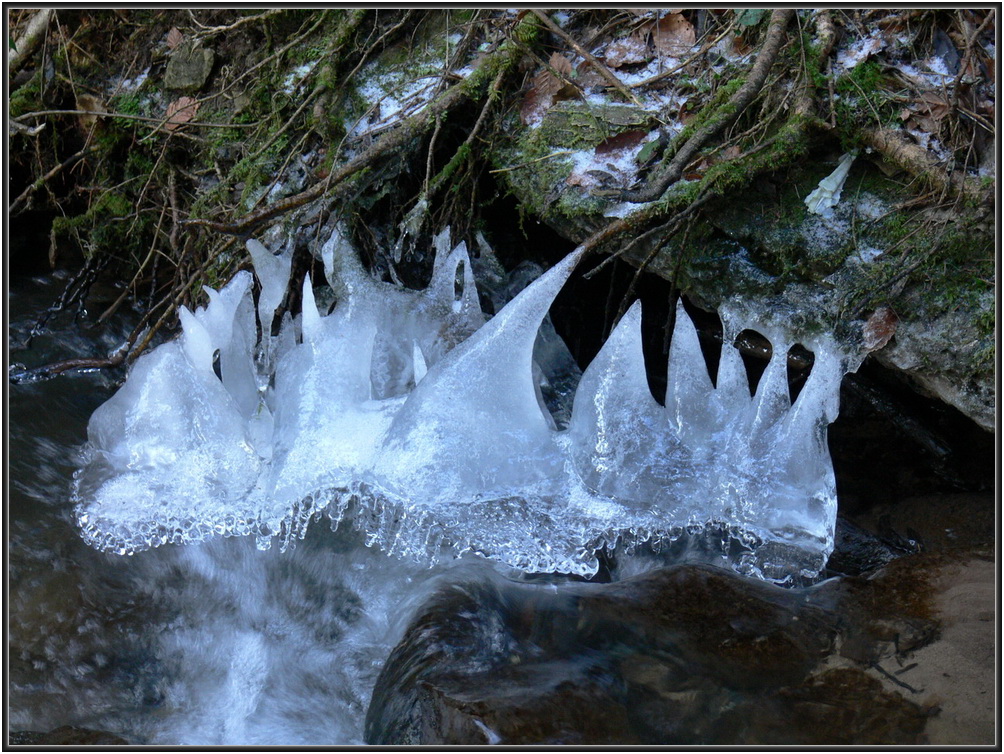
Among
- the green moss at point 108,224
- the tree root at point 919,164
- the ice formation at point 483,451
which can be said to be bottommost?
the ice formation at point 483,451

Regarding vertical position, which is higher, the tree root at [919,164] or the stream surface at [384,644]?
the tree root at [919,164]

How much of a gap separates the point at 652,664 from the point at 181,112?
3173 millimetres

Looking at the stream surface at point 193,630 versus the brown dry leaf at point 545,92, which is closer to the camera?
the stream surface at point 193,630

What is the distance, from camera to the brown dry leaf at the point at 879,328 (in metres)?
2.56

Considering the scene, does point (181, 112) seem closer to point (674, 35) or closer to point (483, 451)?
point (674, 35)

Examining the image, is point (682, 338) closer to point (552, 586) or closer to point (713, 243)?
point (713, 243)

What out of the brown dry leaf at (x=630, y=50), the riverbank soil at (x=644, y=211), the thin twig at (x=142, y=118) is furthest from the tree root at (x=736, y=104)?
the thin twig at (x=142, y=118)

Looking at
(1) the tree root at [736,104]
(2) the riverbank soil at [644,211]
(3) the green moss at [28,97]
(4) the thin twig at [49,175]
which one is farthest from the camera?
(3) the green moss at [28,97]

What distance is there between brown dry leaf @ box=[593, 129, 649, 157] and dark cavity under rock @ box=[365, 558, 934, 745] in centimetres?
149

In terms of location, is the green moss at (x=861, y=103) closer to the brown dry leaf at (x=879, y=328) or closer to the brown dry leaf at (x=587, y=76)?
the brown dry leaf at (x=879, y=328)

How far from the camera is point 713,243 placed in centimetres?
279

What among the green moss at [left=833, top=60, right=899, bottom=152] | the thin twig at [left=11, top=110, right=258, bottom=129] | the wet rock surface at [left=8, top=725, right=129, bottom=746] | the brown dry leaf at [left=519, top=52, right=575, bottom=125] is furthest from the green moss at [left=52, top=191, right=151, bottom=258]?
the green moss at [left=833, top=60, right=899, bottom=152]

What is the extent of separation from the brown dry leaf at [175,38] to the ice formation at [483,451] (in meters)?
1.70

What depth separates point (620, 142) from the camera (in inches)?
113
